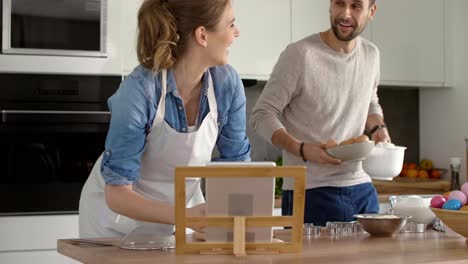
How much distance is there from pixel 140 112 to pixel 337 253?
2.01ft

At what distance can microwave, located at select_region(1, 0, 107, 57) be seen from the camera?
3465 millimetres

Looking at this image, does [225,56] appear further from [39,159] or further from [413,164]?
[413,164]

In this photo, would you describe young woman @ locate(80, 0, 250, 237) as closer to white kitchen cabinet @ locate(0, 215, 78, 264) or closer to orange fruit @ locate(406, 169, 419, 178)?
white kitchen cabinet @ locate(0, 215, 78, 264)

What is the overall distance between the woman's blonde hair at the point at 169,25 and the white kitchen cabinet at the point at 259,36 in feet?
6.00

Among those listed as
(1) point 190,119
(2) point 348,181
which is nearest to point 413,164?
(2) point 348,181

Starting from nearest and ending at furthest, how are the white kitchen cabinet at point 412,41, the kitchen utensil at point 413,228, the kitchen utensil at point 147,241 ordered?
the kitchen utensil at point 147,241
the kitchen utensil at point 413,228
the white kitchen cabinet at point 412,41

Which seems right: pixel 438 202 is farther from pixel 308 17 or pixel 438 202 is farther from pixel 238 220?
pixel 308 17

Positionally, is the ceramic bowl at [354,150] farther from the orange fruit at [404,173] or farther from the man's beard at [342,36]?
the orange fruit at [404,173]

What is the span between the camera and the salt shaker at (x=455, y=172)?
4.49 metres

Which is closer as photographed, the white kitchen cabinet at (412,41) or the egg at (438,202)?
the egg at (438,202)

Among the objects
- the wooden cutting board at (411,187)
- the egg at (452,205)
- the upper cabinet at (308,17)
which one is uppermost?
the upper cabinet at (308,17)

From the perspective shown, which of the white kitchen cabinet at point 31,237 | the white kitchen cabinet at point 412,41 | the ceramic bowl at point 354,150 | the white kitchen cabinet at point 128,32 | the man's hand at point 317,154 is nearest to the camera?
the ceramic bowl at point 354,150

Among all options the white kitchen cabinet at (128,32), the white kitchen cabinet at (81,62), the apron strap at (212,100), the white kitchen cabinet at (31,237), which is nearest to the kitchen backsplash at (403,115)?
the white kitchen cabinet at (128,32)

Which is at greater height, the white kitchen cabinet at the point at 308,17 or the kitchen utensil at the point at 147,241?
the white kitchen cabinet at the point at 308,17
